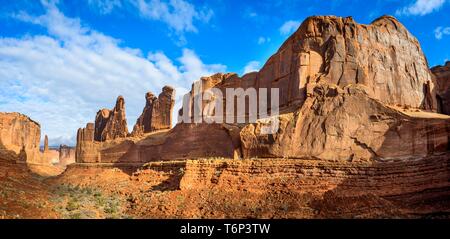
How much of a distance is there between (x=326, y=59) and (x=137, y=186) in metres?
21.5

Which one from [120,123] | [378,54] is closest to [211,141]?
[378,54]

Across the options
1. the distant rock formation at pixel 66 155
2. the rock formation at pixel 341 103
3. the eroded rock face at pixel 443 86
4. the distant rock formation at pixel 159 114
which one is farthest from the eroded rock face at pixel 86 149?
the eroded rock face at pixel 443 86

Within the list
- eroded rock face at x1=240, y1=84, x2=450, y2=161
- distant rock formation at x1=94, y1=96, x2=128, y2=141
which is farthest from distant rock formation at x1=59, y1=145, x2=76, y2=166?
eroded rock face at x1=240, y1=84, x2=450, y2=161

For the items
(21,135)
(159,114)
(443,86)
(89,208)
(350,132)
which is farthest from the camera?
(21,135)

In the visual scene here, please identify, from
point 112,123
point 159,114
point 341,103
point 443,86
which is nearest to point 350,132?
point 341,103

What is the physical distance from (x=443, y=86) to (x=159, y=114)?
129 feet

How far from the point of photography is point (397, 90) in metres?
39.5

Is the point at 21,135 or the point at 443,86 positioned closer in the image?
the point at 443,86

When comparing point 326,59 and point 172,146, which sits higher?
point 326,59

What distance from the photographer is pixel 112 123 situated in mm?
70062

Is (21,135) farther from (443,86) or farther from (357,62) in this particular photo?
(443,86)

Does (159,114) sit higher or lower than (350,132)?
higher

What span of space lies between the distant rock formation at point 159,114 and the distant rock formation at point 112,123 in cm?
293
